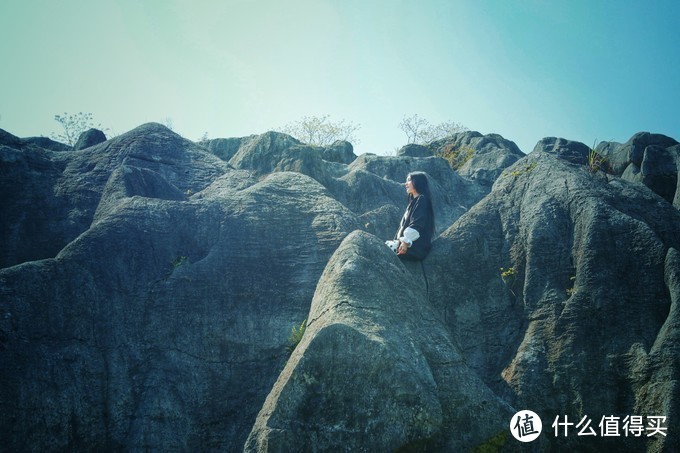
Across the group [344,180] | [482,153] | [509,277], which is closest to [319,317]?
[509,277]

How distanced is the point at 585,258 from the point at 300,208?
220 inches

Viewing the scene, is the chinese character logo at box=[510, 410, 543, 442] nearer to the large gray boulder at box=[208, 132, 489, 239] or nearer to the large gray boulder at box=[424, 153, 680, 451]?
the large gray boulder at box=[424, 153, 680, 451]

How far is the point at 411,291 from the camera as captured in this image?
7.76 meters

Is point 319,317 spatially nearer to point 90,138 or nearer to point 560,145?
point 90,138

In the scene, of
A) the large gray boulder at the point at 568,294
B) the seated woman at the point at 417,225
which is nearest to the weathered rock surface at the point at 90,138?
the seated woman at the point at 417,225

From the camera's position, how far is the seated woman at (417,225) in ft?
31.6

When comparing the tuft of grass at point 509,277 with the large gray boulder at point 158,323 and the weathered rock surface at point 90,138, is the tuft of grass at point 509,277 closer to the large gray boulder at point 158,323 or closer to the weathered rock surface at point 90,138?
the large gray boulder at point 158,323

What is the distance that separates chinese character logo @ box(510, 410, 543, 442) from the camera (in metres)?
6.32

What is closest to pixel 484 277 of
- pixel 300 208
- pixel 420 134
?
pixel 300 208

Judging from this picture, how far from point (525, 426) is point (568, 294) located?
271 centimetres

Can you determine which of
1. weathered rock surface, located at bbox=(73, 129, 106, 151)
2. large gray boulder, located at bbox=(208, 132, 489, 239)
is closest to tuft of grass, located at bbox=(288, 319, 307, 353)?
large gray boulder, located at bbox=(208, 132, 489, 239)

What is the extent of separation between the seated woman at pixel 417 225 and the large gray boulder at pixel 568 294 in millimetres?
332

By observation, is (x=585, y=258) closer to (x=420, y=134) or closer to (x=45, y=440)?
(x=45, y=440)

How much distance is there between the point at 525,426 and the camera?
6613mm
